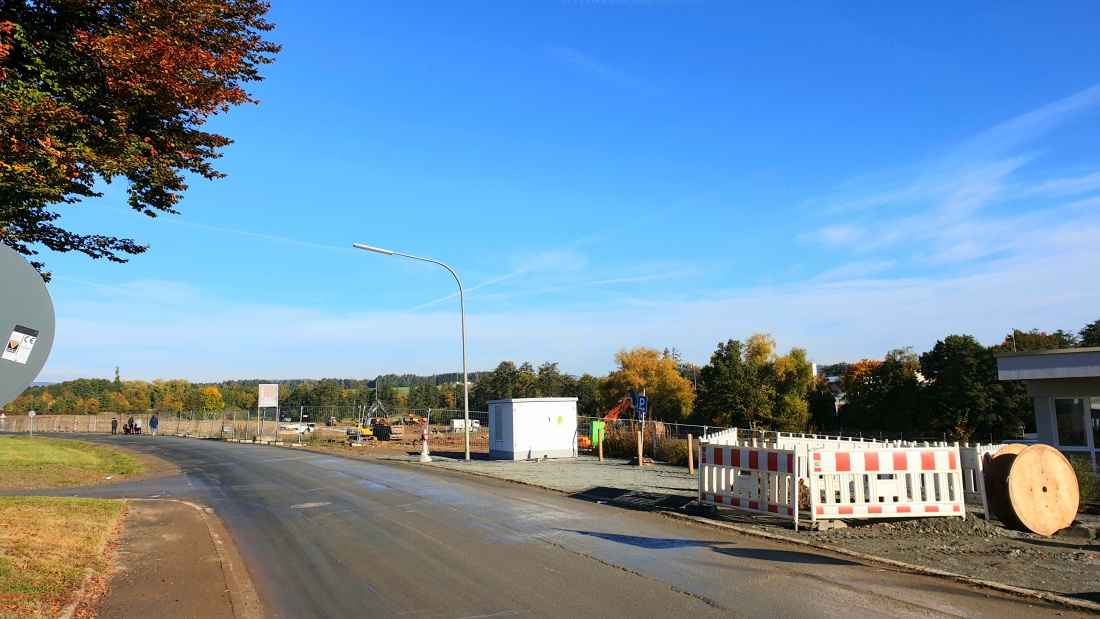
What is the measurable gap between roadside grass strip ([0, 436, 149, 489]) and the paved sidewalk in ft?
32.6

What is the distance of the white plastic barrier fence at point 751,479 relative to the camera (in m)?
10.6

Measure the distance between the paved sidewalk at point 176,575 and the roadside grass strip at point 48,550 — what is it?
28 cm

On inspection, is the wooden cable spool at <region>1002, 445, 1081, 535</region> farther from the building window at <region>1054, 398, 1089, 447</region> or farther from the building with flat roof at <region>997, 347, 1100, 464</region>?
the building window at <region>1054, 398, 1089, 447</region>

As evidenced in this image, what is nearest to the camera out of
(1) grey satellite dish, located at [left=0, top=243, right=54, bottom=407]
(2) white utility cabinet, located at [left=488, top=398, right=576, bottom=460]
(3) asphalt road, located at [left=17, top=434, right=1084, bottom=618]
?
(1) grey satellite dish, located at [left=0, top=243, right=54, bottom=407]

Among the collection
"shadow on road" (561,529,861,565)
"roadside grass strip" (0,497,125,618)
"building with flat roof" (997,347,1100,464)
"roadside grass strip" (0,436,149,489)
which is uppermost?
"building with flat roof" (997,347,1100,464)

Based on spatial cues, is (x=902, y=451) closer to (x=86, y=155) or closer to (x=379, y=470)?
(x=86, y=155)

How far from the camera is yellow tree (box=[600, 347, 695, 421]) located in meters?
92.5

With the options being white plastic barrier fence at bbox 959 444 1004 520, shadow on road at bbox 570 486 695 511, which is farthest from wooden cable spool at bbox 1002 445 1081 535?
shadow on road at bbox 570 486 695 511

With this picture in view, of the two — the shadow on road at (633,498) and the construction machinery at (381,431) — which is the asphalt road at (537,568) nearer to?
the shadow on road at (633,498)

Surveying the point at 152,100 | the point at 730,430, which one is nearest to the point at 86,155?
the point at 152,100

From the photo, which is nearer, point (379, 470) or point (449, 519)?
point (449, 519)

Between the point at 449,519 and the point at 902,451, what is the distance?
746 cm

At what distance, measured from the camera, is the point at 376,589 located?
7219 mm

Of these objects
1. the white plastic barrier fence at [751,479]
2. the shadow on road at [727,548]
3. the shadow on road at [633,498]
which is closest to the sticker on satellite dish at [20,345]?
the shadow on road at [727,548]
